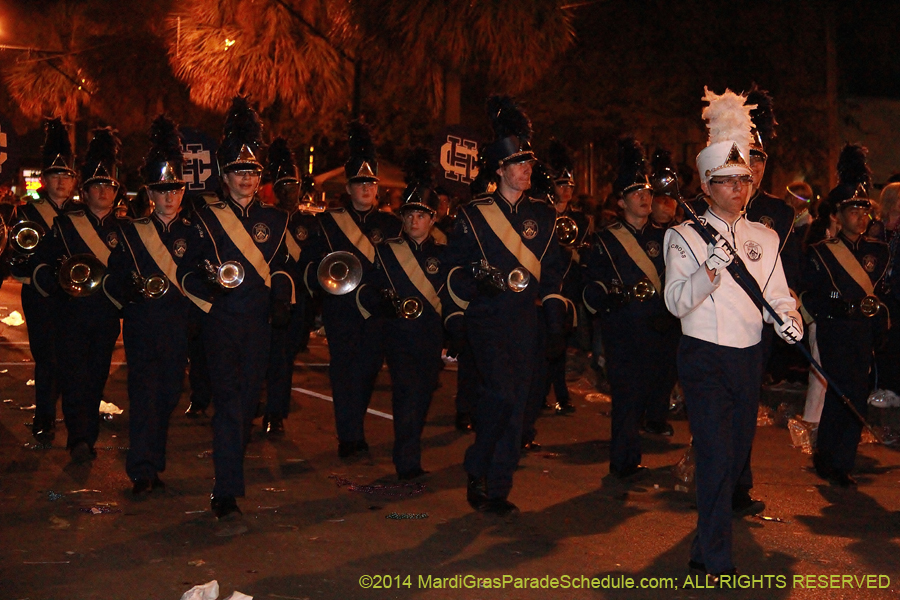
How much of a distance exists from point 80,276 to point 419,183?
9.21 feet

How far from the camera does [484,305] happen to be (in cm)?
796

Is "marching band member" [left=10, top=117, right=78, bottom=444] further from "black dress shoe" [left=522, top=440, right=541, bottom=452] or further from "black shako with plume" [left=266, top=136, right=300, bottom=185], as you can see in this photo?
"black dress shoe" [left=522, top=440, right=541, bottom=452]

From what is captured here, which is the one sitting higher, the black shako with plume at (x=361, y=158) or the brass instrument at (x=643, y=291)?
the black shako with plume at (x=361, y=158)

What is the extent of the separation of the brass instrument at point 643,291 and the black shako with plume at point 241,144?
2943 millimetres

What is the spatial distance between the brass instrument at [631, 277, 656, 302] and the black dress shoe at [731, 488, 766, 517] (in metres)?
1.69

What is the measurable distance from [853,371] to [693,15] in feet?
A: 46.5

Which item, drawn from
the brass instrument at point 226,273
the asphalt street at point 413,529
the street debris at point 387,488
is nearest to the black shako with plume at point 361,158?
the asphalt street at point 413,529

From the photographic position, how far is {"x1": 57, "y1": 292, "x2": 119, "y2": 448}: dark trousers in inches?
375

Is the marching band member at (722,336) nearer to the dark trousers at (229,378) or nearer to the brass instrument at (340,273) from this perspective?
the dark trousers at (229,378)

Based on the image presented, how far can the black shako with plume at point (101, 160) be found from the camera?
1000cm

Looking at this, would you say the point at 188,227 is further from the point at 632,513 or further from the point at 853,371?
the point at 853,371

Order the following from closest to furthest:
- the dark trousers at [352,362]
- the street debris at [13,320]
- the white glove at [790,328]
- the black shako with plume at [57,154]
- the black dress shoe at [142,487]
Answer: the white glove at [790,328], the black dress shoe at [142,487], the dark trousers at [352,362], the black shako with plume at [57,154], the street debris at [13,320]

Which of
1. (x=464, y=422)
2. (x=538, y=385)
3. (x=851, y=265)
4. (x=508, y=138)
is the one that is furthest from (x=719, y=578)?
(x=464, y=422)

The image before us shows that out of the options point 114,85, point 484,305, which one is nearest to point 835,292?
point 484,305
